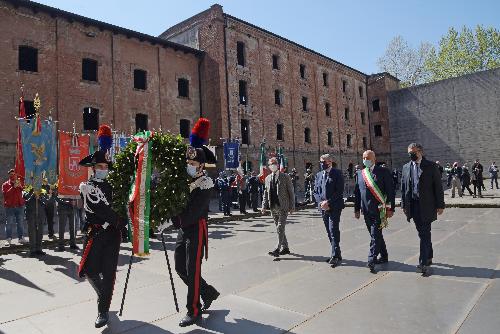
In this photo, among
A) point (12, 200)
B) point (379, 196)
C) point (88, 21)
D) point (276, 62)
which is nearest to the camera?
point (379, 196)

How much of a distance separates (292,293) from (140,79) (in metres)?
19.9

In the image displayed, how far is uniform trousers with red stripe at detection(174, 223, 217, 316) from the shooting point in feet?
12.4

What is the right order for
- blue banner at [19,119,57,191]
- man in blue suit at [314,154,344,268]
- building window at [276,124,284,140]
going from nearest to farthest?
man in blue suit at [314,154,344,268], blue banner at [19,119,57,191], building window at [276,124,284,140]

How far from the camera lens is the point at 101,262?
402cm

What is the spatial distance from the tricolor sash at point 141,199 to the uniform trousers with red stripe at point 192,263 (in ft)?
1.38

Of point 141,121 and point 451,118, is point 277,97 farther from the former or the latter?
point 451,118

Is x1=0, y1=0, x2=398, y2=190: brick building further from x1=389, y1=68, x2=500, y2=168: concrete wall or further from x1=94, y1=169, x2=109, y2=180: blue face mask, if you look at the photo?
x1=94, y1=169, x2=109, y2=180: blue face mask

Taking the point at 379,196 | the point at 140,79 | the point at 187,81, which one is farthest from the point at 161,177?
the point at 187,81

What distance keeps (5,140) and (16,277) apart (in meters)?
12.7

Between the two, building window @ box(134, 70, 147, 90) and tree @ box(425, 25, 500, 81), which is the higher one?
tree @ box(425, 25, 500, 81)

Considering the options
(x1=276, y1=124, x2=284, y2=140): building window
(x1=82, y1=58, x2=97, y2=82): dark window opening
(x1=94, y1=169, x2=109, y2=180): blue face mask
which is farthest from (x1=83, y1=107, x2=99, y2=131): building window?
(x1=94, y1=169, x2=109, y2=180): blue face mask

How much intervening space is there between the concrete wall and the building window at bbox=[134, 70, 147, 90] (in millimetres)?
26438

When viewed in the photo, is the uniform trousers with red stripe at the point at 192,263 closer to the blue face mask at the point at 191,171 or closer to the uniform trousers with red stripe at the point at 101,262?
the blue face mask at the point at 191,171

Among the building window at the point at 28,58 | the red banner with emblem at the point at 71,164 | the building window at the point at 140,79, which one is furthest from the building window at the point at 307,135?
the red banner with emblem at the point at 71,164
